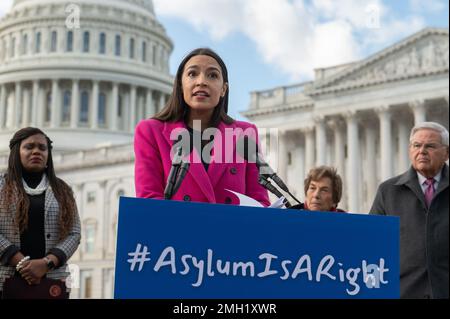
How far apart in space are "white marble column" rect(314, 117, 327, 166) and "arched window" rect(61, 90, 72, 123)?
154 feet

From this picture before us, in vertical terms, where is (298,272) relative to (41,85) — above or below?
below

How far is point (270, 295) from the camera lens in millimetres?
4512

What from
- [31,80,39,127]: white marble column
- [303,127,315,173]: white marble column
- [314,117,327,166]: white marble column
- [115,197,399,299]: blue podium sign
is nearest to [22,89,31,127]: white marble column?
[31,80,39,127]: white marble column

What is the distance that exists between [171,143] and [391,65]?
61.3m

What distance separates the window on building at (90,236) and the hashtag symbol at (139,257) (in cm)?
8404

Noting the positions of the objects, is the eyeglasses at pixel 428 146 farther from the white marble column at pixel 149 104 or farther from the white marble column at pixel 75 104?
the white marble column at pixel 149 104

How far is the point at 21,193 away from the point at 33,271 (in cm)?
80

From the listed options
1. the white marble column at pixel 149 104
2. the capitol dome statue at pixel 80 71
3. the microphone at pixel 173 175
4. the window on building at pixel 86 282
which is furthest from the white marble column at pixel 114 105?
the microphone at pixel 173 175

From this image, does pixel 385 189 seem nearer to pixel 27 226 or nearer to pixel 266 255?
pixel 27 226

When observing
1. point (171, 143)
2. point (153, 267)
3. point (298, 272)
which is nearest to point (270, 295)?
point (298, 272)

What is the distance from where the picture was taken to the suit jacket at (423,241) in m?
8.70

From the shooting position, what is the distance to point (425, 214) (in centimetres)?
885

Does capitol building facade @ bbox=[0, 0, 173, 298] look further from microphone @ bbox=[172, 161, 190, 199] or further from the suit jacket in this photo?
microphone @ bbox=[172, 161, 190, 199]
